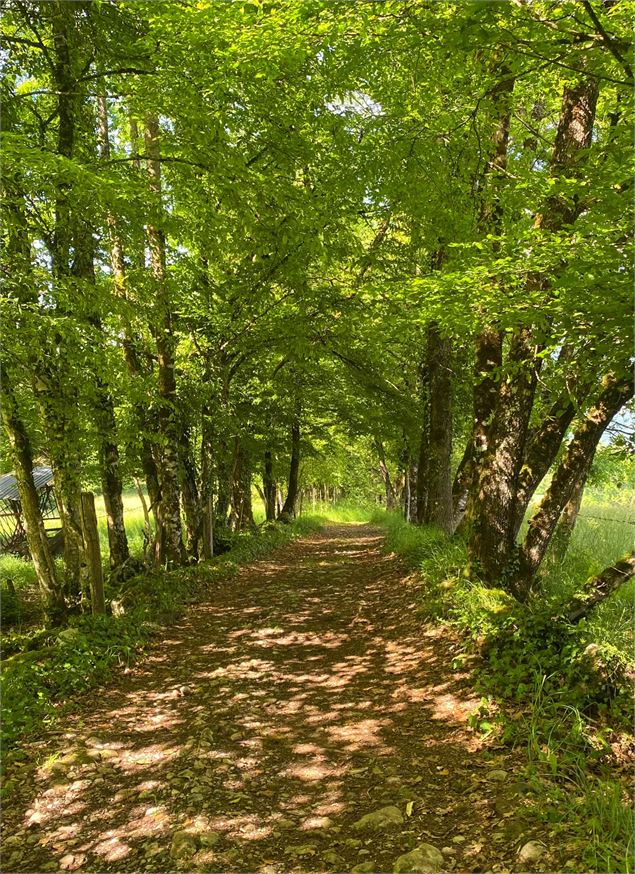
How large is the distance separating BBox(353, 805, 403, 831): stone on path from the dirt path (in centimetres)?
5

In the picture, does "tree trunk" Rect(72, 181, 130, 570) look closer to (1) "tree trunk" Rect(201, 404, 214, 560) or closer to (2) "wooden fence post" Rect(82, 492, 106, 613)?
(2) "wooden fence post" Rect(82, 492, 106, 613)

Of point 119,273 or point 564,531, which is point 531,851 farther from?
point 119,273

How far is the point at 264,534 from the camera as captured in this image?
17.9 metres

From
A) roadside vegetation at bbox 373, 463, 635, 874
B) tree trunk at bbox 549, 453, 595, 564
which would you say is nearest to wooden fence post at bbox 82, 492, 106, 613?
roadside vegetation at bbox 373, 463, 635, 874

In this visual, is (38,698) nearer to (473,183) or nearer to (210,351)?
(473,183)

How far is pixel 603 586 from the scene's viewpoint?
5.00 m

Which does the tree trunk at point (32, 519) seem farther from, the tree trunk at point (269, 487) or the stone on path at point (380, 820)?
the tree trunk at point (269, 487)

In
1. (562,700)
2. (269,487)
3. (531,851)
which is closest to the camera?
(531,851)

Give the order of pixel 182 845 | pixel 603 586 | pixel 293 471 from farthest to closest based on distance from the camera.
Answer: pixel 293 471 → pixel 603 586 → pixel 182 845

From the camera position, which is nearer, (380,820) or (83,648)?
(380,820)

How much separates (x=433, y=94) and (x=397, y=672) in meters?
6.45

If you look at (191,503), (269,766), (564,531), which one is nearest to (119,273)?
(191,503)

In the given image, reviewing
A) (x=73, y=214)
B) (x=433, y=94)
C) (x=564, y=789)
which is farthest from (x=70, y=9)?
(x=564, y=789)

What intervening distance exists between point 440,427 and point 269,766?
26.6 ft
